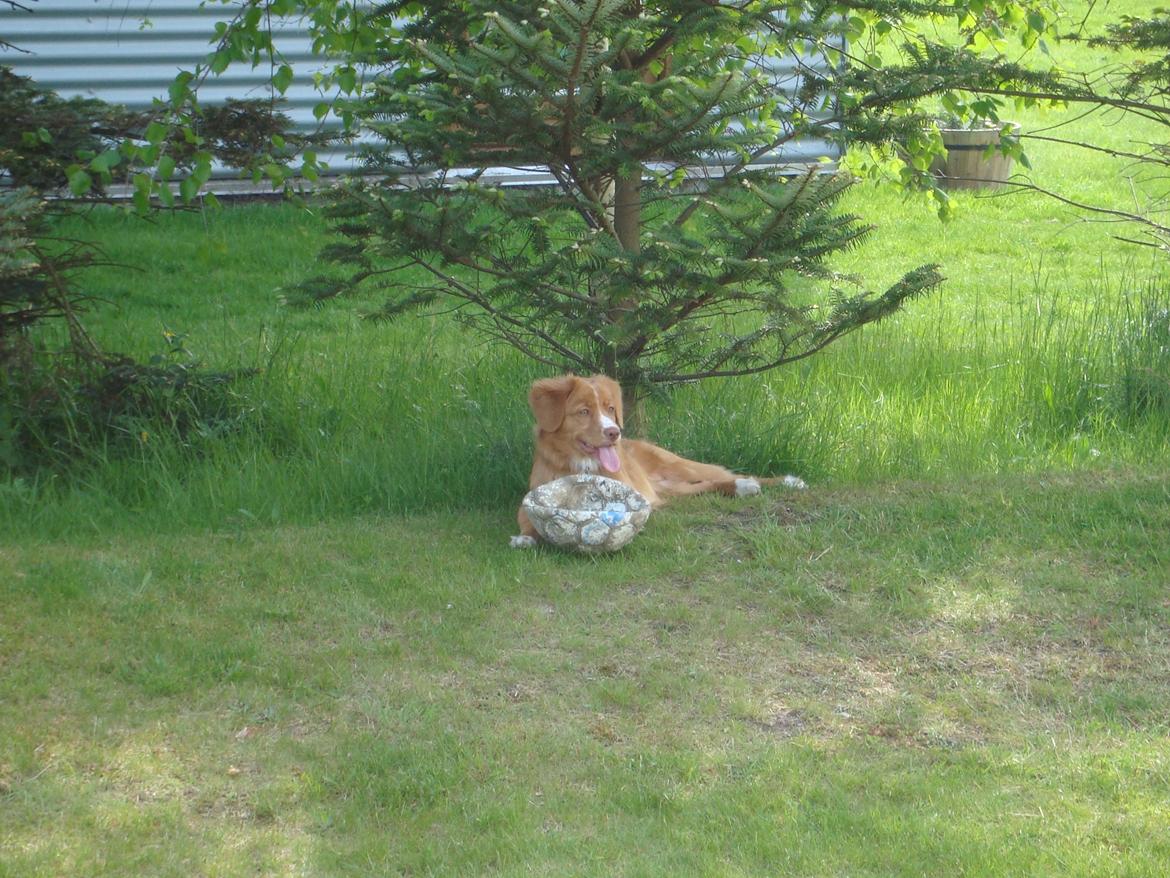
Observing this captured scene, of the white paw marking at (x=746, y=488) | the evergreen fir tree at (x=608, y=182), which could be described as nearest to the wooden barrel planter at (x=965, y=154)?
the evergreen fir tree at (x=608, y=182)

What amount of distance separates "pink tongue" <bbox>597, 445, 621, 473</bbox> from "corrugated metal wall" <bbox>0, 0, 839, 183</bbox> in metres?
7.33

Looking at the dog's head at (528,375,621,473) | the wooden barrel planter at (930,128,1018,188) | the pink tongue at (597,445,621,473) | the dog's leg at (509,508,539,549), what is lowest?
the dog's leg at (509,508,539,549)

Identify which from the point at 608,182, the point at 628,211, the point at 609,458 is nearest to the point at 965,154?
the point at 628,211

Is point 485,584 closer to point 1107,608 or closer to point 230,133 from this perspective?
point 1107,608

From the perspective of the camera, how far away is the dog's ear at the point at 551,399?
6.46 m

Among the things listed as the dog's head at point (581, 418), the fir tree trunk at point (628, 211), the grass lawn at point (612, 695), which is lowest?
the grass lawn at point (612, 695)

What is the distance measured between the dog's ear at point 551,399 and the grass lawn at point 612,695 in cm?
66

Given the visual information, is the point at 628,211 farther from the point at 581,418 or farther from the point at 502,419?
the point at 581,418

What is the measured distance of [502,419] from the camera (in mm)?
7945

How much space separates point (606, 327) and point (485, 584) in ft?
4.73

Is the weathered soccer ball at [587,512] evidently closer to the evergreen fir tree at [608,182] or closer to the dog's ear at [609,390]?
the dog's ear at [609,390]

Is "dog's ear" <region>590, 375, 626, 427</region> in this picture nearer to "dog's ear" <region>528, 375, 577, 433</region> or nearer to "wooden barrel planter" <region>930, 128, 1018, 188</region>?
"dog's ear" <region>528, 375, 577, 433</region>

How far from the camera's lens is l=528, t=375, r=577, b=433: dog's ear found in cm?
646

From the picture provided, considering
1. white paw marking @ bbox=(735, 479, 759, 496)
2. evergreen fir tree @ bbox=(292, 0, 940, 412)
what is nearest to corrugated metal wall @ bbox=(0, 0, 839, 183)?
evergreen fir tree @ bbox=(292, 0, 940, 412)
